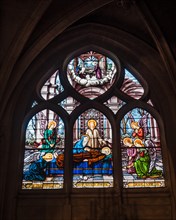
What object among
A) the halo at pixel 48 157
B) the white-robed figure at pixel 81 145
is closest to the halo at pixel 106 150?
the white-robed figure at pixel 81 145

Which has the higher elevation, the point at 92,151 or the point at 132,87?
the point at 132,87

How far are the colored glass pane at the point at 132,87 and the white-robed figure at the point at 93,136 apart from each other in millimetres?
1295

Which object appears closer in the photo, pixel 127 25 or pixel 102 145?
pixel 102 145

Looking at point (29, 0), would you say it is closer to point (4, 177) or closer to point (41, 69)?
point (41, 69)

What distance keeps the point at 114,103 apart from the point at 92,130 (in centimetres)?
96

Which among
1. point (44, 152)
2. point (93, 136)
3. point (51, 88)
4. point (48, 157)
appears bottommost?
point (48, 157)

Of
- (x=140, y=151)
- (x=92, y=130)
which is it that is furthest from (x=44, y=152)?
(x=140, y=151)

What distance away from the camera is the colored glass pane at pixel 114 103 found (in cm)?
1076

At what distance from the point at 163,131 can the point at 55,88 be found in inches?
119

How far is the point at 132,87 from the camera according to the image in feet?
36.6

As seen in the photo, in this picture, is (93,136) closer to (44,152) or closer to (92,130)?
(92,130)

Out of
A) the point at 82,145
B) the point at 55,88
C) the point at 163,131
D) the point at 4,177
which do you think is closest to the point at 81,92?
the point at 55,88

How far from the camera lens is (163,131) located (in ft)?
33.8

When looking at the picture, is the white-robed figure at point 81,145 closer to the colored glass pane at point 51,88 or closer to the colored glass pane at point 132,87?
the colored glass pane at point 51,88
